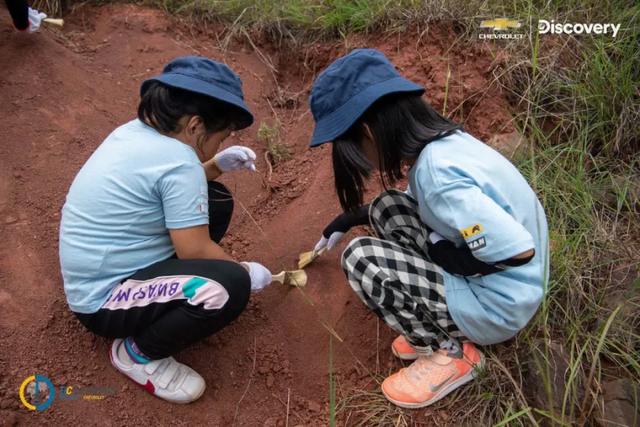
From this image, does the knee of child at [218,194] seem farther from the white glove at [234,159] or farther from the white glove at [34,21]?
the white glove at [34,21]

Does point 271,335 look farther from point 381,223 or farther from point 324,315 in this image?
point 381,223

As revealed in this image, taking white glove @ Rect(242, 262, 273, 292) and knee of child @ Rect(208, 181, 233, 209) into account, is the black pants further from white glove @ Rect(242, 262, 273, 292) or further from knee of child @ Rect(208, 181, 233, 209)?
knee of child @ Rect(208, 181, 233, 209)

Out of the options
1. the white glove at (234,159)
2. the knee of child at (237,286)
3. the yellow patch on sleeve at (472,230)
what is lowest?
the knee of child at (237,286)

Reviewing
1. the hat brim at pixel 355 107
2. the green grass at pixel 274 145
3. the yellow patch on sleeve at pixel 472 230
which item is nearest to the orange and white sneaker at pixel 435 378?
the yellow patch on sleeve at pixel 472 230

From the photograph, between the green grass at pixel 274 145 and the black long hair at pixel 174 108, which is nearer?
the black long hair at pixel 174 108

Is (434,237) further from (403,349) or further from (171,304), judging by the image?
(171,304)

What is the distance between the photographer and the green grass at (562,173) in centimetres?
150

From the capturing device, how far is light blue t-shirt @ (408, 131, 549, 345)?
1.18 m

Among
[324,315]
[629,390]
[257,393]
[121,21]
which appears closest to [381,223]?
[324,315]

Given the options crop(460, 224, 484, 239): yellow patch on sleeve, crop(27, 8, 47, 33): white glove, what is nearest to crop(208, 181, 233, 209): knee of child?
crop(460, 224, 484, 239): yellow patch on sleeve

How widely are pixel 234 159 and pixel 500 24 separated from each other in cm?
150

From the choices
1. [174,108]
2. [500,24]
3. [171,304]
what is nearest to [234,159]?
[174,108]

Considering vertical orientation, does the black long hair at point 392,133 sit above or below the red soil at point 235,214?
above

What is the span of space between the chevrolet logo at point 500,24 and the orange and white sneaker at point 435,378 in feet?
5.29
